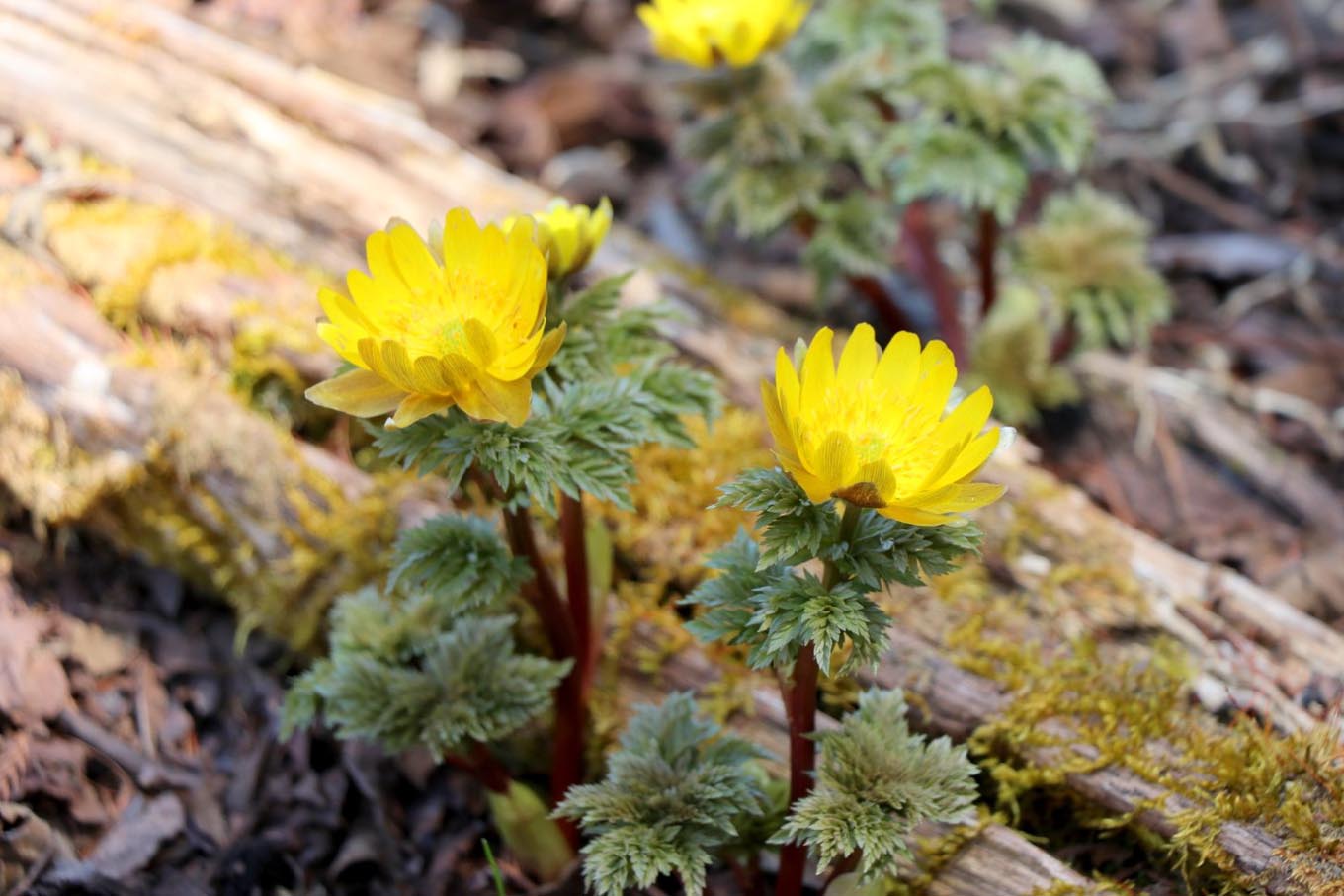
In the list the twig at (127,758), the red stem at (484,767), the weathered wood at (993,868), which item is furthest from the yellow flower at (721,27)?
the twig at (127,758)

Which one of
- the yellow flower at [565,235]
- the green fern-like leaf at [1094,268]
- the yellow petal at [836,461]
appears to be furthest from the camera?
the green fern-like leaf at [1094,268]

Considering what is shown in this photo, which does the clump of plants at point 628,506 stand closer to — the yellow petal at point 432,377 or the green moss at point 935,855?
the yellow petal at point 432,377

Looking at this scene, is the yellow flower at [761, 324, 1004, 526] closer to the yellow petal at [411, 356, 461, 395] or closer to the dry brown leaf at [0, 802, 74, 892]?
the yellow petal at [411, 356, 461, 395]

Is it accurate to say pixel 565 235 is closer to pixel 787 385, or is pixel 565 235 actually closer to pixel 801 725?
pixel 787 385

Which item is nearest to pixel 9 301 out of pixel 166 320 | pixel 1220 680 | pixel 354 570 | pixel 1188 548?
pixel 166 320

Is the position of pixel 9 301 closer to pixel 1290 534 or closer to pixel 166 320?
pixel 166 320

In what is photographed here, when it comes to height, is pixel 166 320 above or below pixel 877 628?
below

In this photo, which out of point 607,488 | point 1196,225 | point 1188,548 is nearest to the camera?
point 607,488
